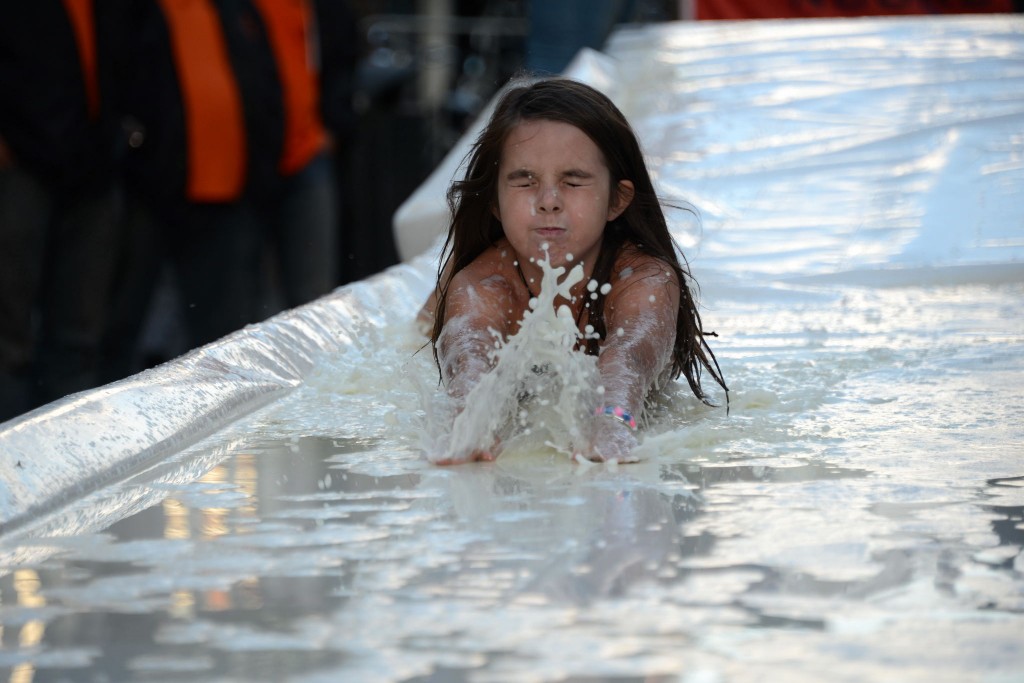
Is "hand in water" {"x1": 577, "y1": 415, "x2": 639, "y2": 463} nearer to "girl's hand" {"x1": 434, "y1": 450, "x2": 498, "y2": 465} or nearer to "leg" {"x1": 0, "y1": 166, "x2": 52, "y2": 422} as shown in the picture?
"girl's hand" {"x1": 434, "y1": 450, "x2": 498, "y2": 465}

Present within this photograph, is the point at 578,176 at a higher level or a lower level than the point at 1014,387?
higher

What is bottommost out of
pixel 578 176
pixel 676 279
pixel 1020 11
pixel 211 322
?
pixel 211 322

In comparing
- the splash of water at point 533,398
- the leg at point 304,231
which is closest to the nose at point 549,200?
the splash of water at point 533,398

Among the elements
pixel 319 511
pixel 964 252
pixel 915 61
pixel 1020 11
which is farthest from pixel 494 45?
pixel 319 511

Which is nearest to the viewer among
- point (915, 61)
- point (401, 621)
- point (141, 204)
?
point (401, 621)

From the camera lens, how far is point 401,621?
42.7 inches

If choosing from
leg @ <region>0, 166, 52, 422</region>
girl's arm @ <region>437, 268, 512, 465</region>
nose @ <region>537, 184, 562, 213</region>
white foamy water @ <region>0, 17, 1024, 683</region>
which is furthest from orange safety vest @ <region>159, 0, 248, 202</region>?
nose @ <region>537, 184, 562, 213</region>

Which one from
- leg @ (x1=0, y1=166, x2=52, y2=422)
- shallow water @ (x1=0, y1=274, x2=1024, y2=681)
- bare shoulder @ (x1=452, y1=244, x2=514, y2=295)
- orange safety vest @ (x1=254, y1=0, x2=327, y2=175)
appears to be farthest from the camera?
orange safety vest @ (x1=254, y1=0, x2=327, y2=175)

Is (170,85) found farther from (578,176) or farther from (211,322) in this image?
(578,176)

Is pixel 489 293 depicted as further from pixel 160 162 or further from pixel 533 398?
pixel 160 162

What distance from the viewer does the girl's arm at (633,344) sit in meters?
1.62

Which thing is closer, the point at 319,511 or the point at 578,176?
the point at 319,511

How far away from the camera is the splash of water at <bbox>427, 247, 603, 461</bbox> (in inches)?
63.3

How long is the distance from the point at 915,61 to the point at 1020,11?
147 cm
